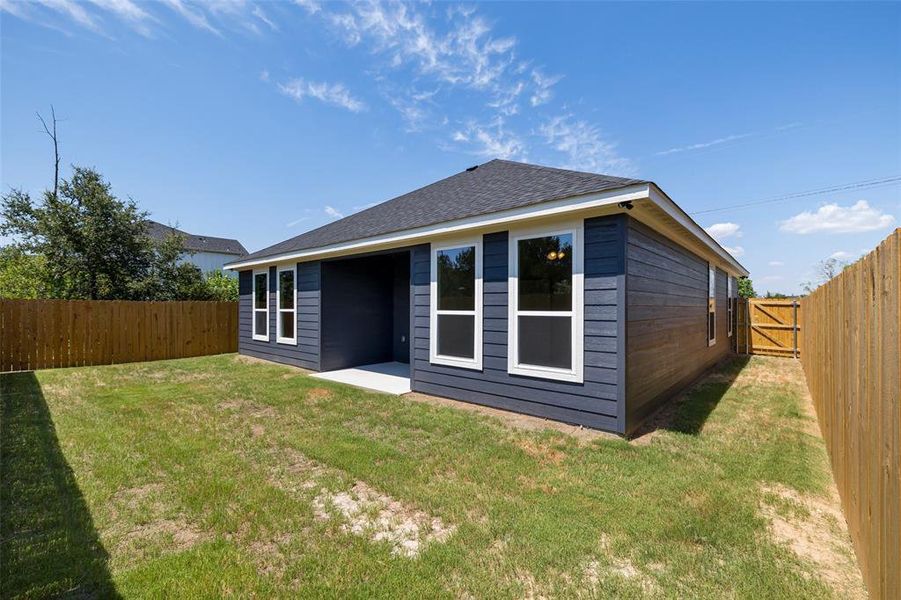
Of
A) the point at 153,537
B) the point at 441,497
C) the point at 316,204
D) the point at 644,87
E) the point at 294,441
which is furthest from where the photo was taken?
the point at 316,204

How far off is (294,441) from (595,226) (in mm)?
4111

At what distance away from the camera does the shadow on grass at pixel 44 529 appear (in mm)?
1889

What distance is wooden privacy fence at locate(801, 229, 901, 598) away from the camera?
1.42 m

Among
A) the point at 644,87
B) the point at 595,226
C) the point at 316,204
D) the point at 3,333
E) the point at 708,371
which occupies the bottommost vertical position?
the point at 708,371

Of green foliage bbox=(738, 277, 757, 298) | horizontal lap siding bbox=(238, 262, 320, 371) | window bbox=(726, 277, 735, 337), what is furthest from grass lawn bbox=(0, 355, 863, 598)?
green foliage bbox=(738, 277, 757, 298)

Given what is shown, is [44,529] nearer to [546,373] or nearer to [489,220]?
[546,373]

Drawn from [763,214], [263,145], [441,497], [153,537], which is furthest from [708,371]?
[763,214]

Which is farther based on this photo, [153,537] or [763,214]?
[763,214]

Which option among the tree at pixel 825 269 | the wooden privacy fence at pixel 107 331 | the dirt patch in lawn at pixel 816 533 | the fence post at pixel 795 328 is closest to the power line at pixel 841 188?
the tree at pixel 825 269

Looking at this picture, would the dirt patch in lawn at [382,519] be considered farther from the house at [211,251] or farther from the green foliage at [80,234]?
the house at [211,251]

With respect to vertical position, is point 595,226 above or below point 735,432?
above

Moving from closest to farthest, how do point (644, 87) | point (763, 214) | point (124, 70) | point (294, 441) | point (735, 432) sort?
point (294, 441) < point (735, 432) < point (124, 70) < point (644, 87) < point (763, 214)

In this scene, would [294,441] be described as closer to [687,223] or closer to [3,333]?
[687,223]

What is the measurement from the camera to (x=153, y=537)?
7.58ft
